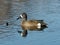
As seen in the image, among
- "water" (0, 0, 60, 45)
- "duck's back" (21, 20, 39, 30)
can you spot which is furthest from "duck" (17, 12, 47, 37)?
"water" (0, 0, 60, 45)

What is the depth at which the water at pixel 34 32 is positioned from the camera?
13789 mm

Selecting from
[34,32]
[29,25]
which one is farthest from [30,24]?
[34,32]

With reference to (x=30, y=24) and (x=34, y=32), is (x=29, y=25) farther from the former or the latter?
(x=34, y=32)

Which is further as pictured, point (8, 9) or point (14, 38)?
point (8, 9)

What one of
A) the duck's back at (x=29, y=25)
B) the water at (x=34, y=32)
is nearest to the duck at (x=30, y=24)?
the duck's back at (x=29, y=25)

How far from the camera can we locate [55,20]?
17.4 metres

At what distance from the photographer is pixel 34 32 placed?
1541 cm

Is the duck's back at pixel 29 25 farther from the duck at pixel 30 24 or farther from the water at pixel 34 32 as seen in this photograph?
the water at pixel 34 32

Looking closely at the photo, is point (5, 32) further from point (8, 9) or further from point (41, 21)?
point (8, 9)

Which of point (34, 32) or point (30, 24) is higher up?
point (30, 24)

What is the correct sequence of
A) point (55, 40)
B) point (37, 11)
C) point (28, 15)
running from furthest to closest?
point (37, 11) < point (28, 15) < point (55, 40)

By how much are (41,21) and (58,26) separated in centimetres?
79

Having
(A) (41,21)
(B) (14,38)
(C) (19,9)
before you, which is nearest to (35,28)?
(A) (41,21)

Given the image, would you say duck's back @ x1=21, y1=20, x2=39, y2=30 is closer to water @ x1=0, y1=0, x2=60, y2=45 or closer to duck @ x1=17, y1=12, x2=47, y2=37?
duck @ x1=17, y1=12, x2=47, y2=37
